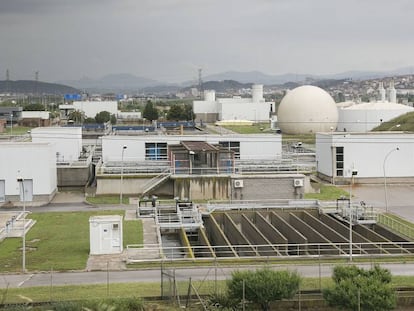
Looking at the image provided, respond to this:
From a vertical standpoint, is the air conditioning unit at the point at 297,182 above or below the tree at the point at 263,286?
above

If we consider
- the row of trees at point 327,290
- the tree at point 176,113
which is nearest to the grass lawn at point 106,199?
the row of trees at point 327,290

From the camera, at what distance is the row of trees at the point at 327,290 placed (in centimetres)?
1786

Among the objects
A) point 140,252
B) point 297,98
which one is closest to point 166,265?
point 140,252

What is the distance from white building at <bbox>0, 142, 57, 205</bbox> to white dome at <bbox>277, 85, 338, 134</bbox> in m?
56.0

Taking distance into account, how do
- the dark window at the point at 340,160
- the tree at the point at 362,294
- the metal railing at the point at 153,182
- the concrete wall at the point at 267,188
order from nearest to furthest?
the tree at the point at 362,294
the concrete wall at the point at 267,188
the metal railing at the point at 153,182
the dark window at the point at 340,160

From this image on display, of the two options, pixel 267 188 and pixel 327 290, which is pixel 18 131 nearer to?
pixel 267 188

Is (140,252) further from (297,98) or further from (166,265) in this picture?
(297,98)

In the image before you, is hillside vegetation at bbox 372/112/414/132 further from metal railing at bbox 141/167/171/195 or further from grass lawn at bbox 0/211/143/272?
grass lawn at bbox 0/211/143/272

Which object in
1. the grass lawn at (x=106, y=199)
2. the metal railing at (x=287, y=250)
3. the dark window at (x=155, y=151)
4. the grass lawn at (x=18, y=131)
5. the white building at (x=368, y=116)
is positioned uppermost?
the white building at (x=368, y=116)

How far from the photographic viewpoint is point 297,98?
309ft

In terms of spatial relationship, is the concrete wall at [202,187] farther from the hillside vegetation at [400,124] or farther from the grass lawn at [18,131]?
the grass lawn at [18,131]

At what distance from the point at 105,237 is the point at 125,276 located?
476cm

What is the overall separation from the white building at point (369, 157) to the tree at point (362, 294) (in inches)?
1334

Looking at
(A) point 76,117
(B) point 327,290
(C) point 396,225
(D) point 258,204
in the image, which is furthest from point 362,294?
(A) point 76,117
